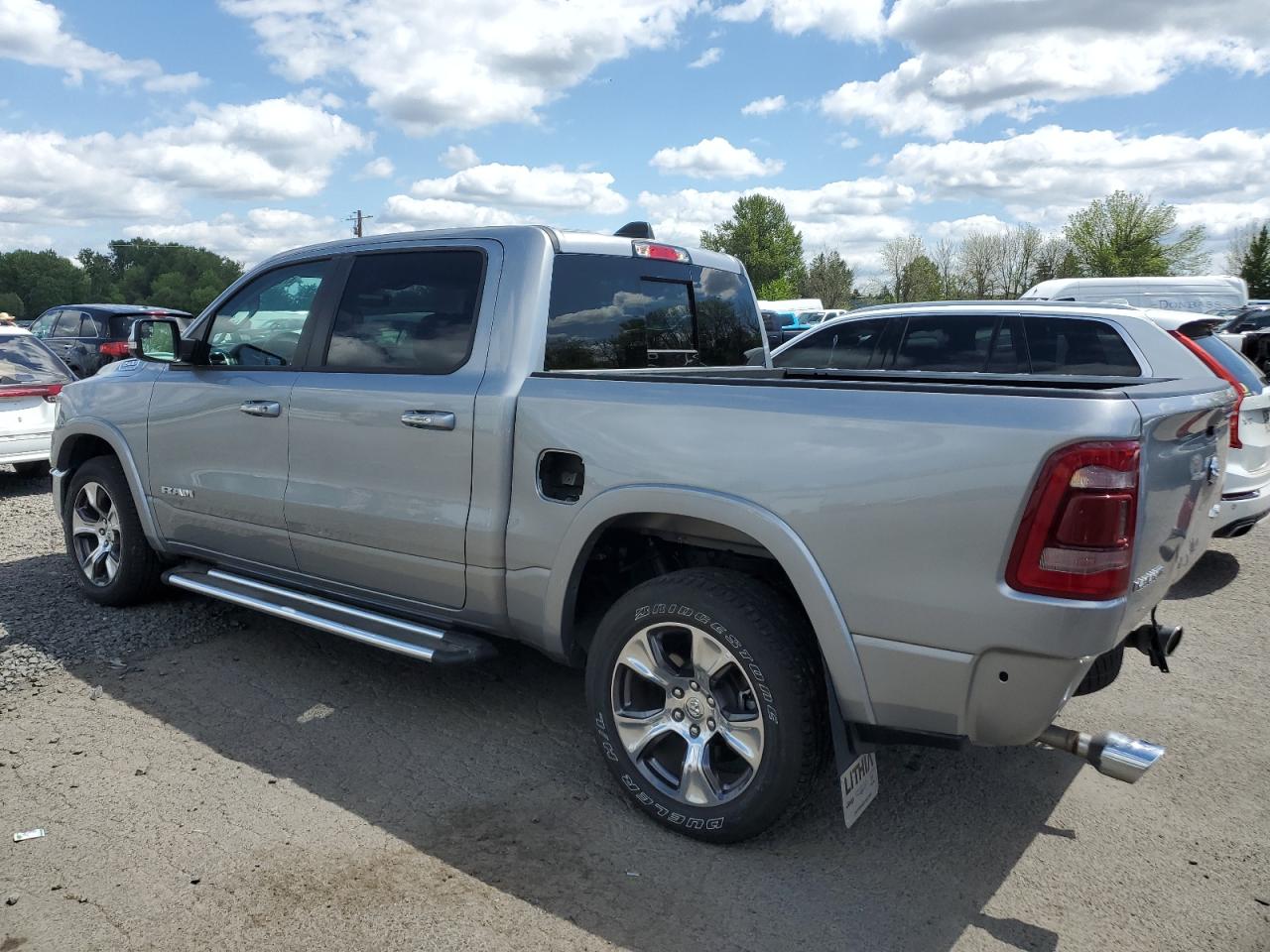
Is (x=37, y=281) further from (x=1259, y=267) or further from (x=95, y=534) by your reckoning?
(x=95, y=534)

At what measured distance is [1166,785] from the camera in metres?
3.62

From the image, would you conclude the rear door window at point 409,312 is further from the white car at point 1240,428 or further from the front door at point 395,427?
the white car at point 1240,428

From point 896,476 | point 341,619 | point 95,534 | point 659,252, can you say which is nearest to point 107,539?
point 95,534

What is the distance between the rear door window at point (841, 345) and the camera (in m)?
7.92

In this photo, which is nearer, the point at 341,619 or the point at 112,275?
the point at 341,619

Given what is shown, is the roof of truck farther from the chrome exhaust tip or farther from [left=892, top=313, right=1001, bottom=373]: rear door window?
[left=892, top=313, right=1001, bottom=373]: rear door window

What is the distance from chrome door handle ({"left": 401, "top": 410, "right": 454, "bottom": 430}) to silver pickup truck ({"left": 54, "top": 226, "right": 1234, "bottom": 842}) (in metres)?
0.02

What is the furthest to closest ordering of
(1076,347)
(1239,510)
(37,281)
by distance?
(37,281)
(1076,347)
(1239,510)

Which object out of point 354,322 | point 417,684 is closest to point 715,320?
point 354,322

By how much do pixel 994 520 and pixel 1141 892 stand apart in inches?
53.8

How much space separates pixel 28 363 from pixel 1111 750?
32.8ft

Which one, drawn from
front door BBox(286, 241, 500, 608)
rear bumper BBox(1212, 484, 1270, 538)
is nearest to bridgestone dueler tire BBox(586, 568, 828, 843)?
front door BBox(286, 241, 500, 608)

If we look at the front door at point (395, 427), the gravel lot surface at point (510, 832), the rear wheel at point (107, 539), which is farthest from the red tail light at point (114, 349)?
the front door at point (395, 427)

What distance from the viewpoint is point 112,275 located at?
8306cm
